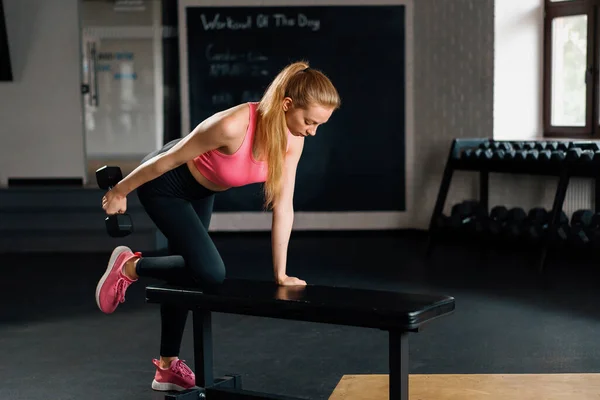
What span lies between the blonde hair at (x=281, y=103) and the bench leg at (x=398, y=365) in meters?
0.65

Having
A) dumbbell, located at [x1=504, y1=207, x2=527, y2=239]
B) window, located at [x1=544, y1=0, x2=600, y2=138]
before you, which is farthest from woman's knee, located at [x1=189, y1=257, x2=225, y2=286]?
window, located at [x1=544, y1=0, x2=600, y2=138]

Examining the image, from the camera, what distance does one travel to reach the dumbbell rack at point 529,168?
5.47m

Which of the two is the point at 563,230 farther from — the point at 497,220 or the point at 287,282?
the point at 287,282

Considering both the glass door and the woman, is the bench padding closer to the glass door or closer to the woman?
the woman

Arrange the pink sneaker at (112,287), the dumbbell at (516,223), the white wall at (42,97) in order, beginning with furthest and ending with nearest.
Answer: the white wall at (42,97)
the dumbbell at (516,223)
the pink sneaker at (112,287)

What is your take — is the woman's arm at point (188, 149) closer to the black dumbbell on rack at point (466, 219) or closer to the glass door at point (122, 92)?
the black dumbbell on rack at point (466, 219)

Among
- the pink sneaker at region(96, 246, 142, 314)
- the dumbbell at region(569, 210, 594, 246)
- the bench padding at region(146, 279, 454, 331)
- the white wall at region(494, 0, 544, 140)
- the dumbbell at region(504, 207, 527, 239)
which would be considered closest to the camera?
the bench padding at region(146, 279, 454, 331)

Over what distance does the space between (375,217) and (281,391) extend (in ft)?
12.9

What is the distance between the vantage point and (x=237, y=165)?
9.32 ft

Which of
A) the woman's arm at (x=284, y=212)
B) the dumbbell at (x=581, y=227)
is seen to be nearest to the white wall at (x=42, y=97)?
the dumbbell at (x=581, y=227)

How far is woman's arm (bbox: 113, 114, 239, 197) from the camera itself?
274cm

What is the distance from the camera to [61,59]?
720cm

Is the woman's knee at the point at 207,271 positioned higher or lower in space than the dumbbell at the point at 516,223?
higher

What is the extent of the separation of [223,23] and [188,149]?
4473 millimetres
